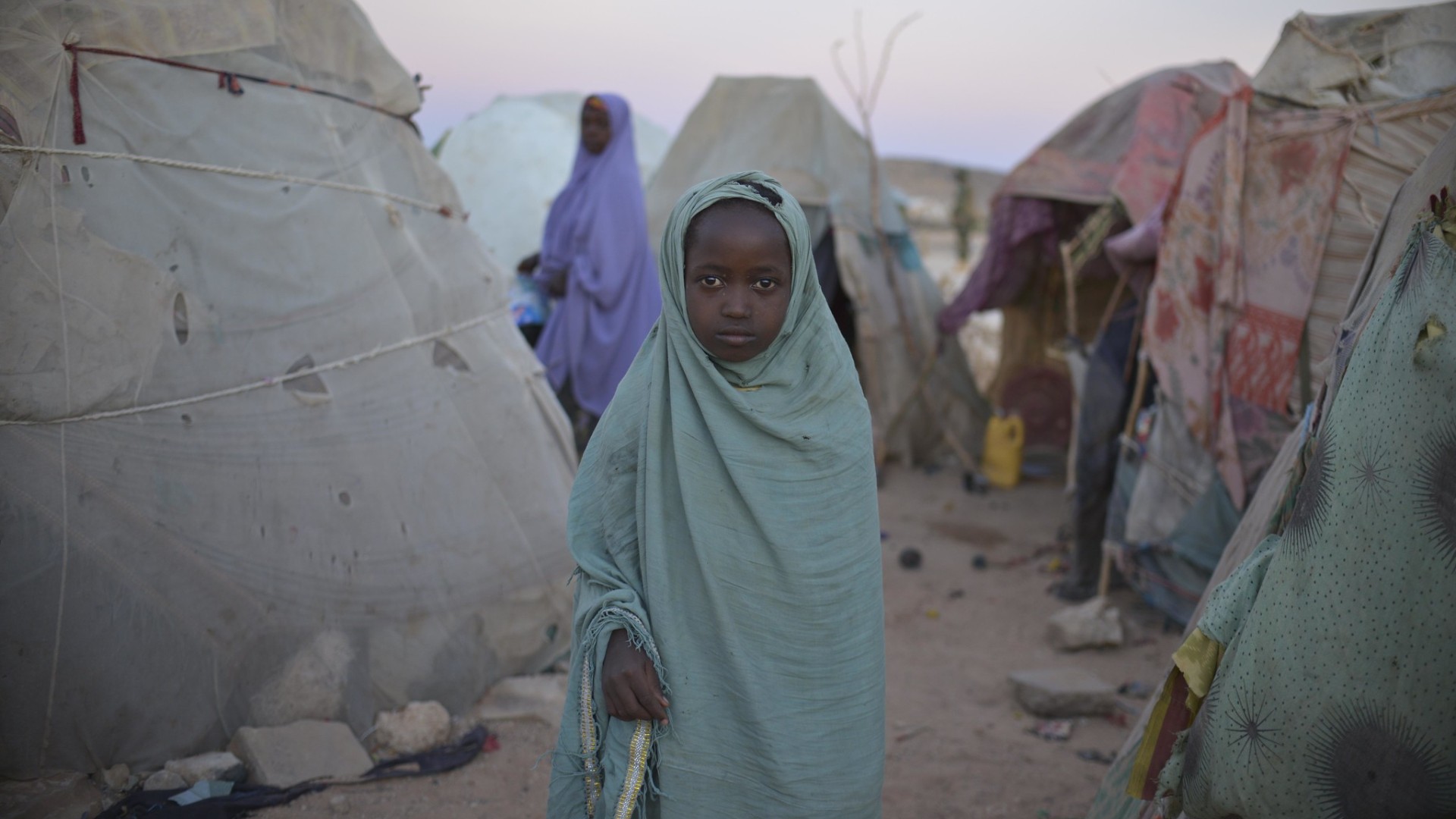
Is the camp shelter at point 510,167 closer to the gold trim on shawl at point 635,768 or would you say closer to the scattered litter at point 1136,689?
the scattered litter at point 1136,689

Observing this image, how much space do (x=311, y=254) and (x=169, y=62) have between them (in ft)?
2.32

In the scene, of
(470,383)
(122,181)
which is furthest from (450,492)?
(122,181)

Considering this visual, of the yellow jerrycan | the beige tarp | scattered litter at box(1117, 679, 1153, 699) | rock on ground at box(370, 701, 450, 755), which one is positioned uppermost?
the beige tarp

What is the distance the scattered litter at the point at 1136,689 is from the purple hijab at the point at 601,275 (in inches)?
122

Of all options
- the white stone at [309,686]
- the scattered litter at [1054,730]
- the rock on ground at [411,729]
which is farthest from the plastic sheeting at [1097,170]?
the white stone at [309,686]

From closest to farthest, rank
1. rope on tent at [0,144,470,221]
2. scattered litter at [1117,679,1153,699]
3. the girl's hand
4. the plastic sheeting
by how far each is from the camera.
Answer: the girl's hand → rope on tent at [0,144,470,221] → scattered litter at [1117,679,1153,699] → the plastic sheeting

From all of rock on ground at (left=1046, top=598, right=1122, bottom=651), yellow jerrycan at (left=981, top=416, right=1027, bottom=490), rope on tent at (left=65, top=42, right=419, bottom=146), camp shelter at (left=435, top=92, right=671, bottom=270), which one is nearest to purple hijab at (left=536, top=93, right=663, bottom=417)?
rope on tent at (left=65, top=42, right=419, bottom=146)

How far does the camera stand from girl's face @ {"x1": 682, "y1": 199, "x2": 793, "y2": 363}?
165cm

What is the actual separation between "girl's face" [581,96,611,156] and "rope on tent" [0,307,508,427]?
226cm

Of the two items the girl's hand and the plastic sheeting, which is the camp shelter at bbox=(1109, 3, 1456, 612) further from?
the girl's hand

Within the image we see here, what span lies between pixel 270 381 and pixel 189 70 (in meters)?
1.05

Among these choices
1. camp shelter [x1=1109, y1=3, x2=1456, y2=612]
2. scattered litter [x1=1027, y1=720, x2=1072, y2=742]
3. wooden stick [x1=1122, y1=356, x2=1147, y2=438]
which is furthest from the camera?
wooden stick [x1=1122, y1=356, x2=1147, y2=438]

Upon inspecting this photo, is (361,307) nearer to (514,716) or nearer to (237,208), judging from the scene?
(237,208)

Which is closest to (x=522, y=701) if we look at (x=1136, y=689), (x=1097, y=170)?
(x=1136, y=689)
